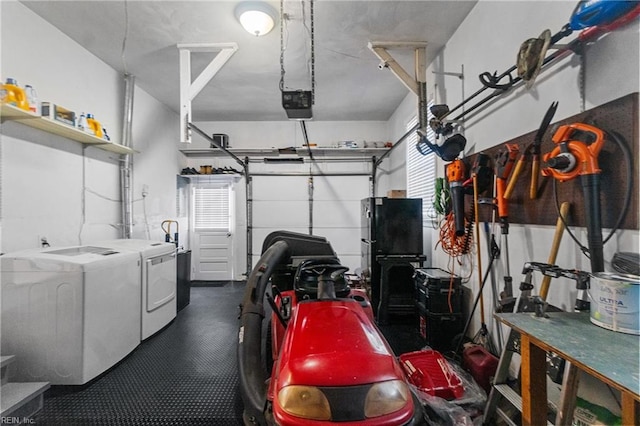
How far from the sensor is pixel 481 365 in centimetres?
181

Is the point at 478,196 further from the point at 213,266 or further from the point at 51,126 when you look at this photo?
the point at 213,266

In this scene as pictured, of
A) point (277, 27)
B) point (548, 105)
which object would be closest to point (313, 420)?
point (548, 105)

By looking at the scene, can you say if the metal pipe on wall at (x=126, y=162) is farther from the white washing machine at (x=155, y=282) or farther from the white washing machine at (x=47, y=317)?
the white washing machine at (x=47, y=317)

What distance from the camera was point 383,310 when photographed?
309 centimetres

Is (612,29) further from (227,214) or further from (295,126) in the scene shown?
(227,214)

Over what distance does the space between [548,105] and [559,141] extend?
1.41 ft

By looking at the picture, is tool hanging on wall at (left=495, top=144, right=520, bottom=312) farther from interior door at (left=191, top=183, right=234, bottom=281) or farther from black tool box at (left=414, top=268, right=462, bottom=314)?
interior door at (left=191, top=183, right=234, bottom=281)

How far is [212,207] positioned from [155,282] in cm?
279

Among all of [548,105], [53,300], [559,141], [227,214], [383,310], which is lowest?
[383,310]

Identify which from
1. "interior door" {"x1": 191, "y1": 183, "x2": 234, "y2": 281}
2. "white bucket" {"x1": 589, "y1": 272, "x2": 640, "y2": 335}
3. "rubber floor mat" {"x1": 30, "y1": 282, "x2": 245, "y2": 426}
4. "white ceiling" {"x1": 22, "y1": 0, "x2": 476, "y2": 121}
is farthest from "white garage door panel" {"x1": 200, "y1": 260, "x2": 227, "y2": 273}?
"white bucket" {"x1": 589, "y1": 272, "x2": 640, "y2": 335}

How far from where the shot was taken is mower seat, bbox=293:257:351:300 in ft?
5.50

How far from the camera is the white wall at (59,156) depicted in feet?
7.23

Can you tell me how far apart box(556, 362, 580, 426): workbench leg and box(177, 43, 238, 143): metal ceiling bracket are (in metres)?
3.64

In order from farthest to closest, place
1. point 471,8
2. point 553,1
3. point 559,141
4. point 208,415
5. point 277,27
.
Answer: point 277,27 → point 471,8 → point 208,415 → point 553,1 → point 559,141
